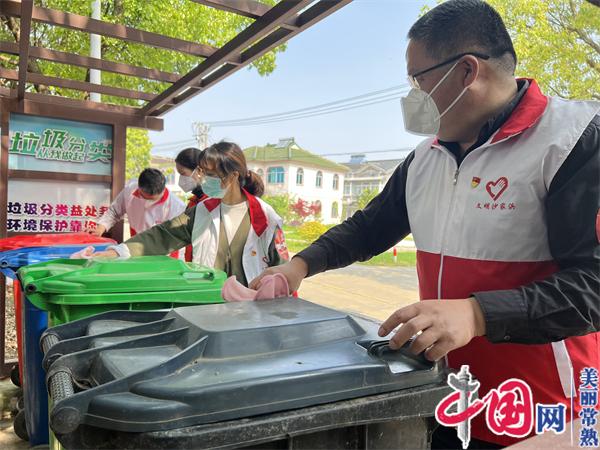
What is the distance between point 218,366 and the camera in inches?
33.6

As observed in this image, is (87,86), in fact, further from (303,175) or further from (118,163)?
(303,175)

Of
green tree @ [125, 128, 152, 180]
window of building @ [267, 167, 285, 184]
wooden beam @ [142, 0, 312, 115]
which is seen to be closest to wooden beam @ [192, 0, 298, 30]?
wooden beam @ [142, 0, 312, 115]

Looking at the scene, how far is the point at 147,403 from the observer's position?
740 mm

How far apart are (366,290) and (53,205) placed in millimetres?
8660

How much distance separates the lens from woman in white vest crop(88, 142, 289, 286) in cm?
277

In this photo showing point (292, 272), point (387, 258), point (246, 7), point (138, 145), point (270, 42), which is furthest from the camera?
point (387, 258)

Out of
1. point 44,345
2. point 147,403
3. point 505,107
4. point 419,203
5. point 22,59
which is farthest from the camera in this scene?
point 22,59

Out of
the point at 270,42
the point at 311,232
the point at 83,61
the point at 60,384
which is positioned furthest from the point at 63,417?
the point at 311,232

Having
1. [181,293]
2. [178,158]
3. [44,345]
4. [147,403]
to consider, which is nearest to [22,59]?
[178,158]

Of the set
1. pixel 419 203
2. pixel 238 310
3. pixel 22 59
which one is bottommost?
pixel 238 310

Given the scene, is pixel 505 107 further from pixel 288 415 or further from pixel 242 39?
pixel 242 39

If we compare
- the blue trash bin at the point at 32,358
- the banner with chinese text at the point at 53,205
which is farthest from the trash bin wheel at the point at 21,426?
the banner with chinese text at the point at 53,205

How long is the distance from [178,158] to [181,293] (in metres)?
2.29

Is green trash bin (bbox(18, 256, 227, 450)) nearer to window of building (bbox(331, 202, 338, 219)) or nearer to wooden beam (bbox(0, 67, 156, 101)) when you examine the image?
wooden beam (bbox(0, 67, 156, 101))
